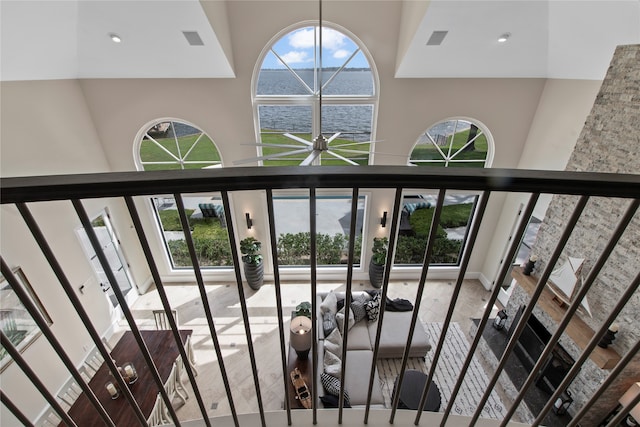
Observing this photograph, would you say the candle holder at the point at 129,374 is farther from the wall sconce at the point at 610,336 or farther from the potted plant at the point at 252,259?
the wall sconce at the point at 610,336

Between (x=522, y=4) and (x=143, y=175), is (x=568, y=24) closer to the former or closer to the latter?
(x=522, y=4)

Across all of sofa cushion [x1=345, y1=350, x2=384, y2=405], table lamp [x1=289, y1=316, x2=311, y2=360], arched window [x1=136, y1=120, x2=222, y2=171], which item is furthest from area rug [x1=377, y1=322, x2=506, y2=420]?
arched window [x1=136, y1=120, x2=222, y2=171]

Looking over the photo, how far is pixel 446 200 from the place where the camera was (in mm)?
6105

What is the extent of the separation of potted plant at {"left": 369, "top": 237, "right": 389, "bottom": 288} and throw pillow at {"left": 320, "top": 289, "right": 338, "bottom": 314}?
137cm

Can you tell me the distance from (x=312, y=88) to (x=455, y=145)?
2841mm

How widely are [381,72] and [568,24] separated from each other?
2.34 metres

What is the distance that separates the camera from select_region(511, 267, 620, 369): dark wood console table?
3137mm

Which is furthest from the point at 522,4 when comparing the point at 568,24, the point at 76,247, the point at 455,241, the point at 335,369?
the point at 76,247

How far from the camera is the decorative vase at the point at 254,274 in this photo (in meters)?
5.95

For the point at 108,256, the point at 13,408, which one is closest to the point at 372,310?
the point at 13,408

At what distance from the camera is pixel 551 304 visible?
12.6 ft

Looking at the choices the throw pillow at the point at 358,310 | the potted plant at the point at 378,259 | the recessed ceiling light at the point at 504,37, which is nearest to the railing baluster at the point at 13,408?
the throw pillow at the point at 358,310

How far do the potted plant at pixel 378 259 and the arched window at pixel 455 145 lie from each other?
1.67 metres

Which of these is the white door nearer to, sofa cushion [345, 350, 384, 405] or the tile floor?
the tile floor
